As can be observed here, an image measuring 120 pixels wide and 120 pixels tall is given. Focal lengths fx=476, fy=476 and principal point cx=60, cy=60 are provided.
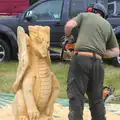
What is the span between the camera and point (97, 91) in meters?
5.73

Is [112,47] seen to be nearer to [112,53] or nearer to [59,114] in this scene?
[112,53]

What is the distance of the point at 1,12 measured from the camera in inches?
696

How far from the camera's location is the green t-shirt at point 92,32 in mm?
5582

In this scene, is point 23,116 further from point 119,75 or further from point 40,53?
point 119,75

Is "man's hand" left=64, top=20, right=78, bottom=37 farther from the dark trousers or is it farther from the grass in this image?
the grass

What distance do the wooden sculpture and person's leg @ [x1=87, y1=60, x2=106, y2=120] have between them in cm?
55

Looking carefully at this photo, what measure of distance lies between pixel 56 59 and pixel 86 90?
7.89m

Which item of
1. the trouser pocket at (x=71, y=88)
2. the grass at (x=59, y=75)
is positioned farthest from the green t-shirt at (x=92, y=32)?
the grass at (x=59, y=75)

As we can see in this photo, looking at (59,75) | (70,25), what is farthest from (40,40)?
(59,75)

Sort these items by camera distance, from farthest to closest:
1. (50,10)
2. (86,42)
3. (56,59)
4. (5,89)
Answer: (56,59) → (50,10) → (5,89) → (86,42)

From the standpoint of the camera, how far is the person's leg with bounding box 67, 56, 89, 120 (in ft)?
18.2

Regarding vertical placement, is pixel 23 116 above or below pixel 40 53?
below

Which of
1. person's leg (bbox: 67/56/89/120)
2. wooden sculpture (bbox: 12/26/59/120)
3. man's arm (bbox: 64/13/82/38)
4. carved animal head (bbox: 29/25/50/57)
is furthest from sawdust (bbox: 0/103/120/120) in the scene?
man's arm (bbox: 64/13/82/38)

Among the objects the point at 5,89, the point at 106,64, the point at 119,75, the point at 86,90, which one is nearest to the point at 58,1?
the point at 106,64
